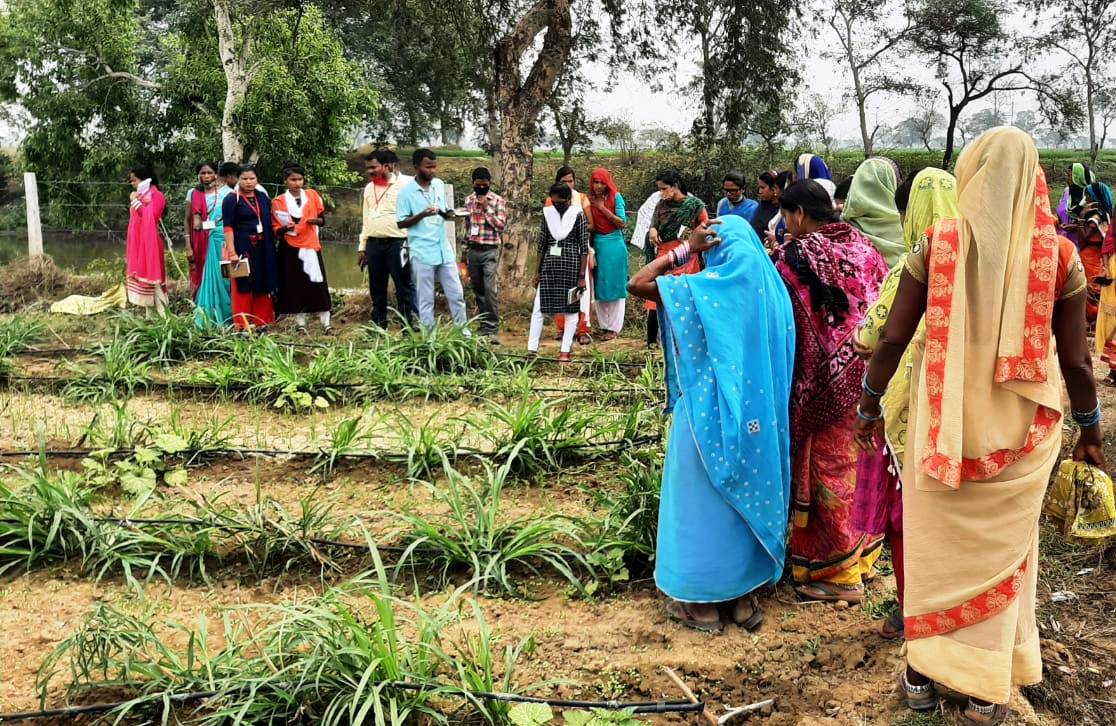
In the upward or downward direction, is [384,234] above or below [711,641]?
above

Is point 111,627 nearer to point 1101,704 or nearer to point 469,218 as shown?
point 1101,704

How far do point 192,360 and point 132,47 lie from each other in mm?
14984

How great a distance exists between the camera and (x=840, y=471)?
3.43 m

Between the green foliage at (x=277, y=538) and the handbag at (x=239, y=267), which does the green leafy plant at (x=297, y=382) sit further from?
the green foliage at (x=277, y=538)

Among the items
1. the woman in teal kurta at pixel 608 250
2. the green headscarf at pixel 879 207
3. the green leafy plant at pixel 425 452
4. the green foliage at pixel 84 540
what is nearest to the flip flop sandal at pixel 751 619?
the green headscarf at pixel 879 207

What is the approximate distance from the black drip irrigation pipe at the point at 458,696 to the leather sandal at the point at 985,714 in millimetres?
730

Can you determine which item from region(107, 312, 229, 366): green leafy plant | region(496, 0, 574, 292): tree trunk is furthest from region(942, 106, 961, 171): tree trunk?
region(107, 312, 229, 366): green leafy plant

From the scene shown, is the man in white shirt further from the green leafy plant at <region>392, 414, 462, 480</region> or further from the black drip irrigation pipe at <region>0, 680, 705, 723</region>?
the black drip irrigation pipe at <region>0, 680, 705, 723</region>

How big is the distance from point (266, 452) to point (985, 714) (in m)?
3.62

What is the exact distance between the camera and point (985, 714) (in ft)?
8.45

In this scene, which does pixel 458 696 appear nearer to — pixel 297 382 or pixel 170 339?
pixel 297 382

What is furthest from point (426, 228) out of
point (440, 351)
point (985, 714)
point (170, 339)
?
point (985, 714)

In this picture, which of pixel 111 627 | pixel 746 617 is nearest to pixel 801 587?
pixel 746 617

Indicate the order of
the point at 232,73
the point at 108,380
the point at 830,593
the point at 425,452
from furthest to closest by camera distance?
the point at 232,73, the point at 108,380, the point at 425,452, the point at 830,593
